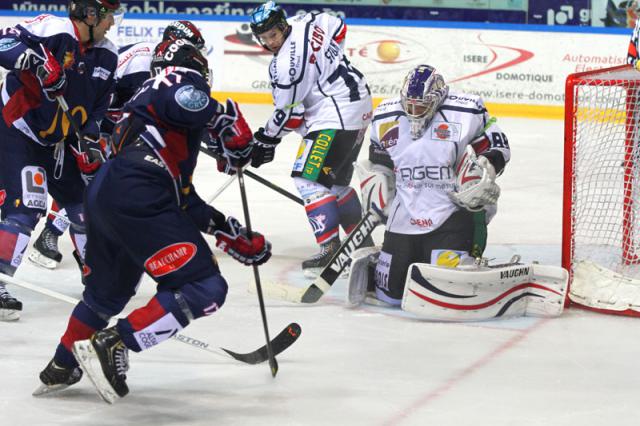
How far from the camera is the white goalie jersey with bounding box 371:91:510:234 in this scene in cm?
438

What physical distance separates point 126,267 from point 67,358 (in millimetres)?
321

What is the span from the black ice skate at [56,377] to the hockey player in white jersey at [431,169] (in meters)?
1.48

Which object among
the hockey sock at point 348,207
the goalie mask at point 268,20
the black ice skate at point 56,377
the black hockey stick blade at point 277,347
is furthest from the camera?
the hockey sock at point 348,207

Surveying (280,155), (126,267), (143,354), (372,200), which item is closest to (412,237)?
(372,200)

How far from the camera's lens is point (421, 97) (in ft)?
14.0

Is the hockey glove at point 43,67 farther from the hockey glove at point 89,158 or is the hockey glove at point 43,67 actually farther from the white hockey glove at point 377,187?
the white hockey glove at point 377,187

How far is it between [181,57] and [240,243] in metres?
0.54

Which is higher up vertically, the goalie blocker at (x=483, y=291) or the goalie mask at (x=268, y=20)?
the goalie mask at (x=268, y=20)

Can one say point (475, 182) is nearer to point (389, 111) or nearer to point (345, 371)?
point (389, 111)

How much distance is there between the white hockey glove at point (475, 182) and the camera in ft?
13.7

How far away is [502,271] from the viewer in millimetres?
4172

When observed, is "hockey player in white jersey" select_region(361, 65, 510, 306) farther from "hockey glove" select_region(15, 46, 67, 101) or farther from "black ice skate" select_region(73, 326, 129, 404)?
"black ice skate" select_region(73, 326, 129, 404)

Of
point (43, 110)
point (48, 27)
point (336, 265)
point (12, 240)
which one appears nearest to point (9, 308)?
point (12, 240)

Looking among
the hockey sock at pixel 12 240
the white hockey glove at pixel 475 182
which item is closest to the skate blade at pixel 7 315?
the hockey sock at pixel 12 240
